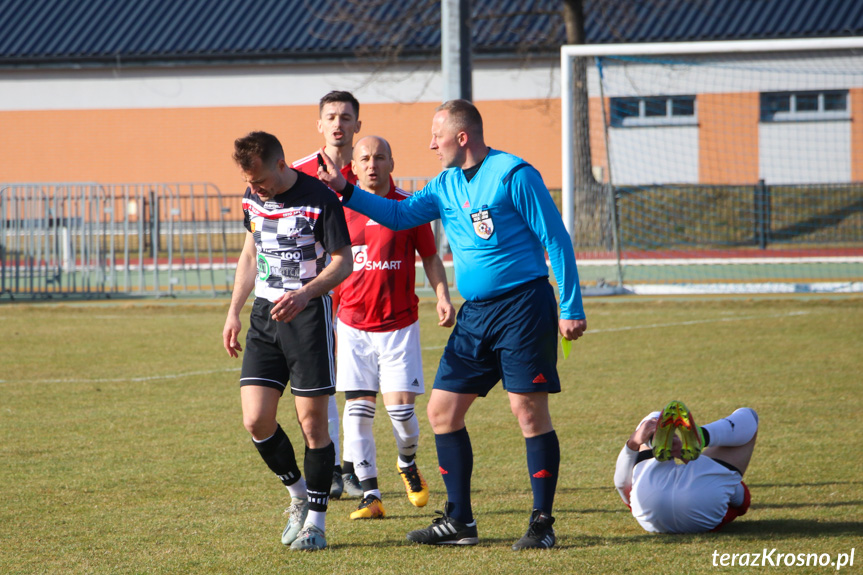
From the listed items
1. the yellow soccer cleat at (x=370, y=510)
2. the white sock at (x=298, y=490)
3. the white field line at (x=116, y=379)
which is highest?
the white field line at (x=116, y=379)

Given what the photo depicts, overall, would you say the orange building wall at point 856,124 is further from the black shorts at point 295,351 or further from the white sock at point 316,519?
the white sock at point 316,519

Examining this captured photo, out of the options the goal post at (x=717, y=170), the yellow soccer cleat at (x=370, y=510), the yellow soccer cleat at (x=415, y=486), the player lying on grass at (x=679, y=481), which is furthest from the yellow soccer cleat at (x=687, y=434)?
the goal post at (x=717, y=170)

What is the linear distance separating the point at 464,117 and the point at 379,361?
1.62 metres

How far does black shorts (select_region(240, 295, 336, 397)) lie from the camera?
179 inches

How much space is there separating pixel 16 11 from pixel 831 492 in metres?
29.3

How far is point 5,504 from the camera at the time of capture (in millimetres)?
5211

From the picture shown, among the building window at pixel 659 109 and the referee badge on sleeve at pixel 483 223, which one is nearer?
the referee badge on sleeve at pixel 483 223

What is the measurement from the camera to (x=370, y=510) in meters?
5.10

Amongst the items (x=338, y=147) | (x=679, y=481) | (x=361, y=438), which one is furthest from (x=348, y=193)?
(x=679, y=481)

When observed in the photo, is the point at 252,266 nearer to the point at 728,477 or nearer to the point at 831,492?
the point at 728,477

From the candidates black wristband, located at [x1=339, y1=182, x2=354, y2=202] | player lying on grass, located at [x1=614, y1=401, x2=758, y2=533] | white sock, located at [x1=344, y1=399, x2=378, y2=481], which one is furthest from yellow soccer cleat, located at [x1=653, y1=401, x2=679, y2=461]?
black wristband, located at [x1=339, y1=182, x2=354, y2=202]

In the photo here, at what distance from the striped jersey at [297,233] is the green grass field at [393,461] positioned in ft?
4.14

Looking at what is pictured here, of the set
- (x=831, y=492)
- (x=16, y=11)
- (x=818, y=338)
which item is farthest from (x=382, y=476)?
(x=16, y=11)

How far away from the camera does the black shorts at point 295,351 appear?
456 centimetres
